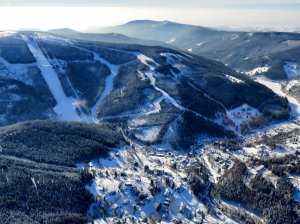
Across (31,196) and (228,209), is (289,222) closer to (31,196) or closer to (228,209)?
(228,209)

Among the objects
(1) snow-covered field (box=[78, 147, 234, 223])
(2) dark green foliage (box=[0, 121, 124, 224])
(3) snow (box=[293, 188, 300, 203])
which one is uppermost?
(2) dark green foliage (box=[0, 121, 124, 224])

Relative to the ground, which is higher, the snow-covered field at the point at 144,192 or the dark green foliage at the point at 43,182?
the dark green foliage at the point at 43,182

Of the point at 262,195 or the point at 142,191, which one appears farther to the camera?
the point at 142,191

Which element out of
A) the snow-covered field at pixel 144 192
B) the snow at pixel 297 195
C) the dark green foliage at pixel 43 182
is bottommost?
the snow-covered field at pixel 144 192

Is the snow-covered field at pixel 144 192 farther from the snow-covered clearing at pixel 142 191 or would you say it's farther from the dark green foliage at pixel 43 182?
the dark green foliage at pixel 43 182

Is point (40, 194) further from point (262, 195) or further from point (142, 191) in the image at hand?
point (262, 195)

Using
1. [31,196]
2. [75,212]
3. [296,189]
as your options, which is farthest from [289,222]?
[31,196]

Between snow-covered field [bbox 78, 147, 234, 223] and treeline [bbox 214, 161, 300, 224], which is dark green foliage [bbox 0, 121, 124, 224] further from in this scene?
treeline [bbox 214, 161, 300, 224]

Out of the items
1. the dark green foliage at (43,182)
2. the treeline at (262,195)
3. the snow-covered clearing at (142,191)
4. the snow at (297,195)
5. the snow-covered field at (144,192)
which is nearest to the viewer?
the dark green foliage at (43,182)

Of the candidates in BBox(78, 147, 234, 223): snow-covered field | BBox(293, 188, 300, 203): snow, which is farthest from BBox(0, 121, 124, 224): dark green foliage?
BBox(293, 188, 300, 203): snow

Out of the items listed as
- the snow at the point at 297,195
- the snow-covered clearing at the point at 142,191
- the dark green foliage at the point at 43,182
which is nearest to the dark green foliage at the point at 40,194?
the dark green foliage at the point at 43,182

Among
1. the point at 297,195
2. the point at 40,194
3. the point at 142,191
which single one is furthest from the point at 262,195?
the point at 40,194
